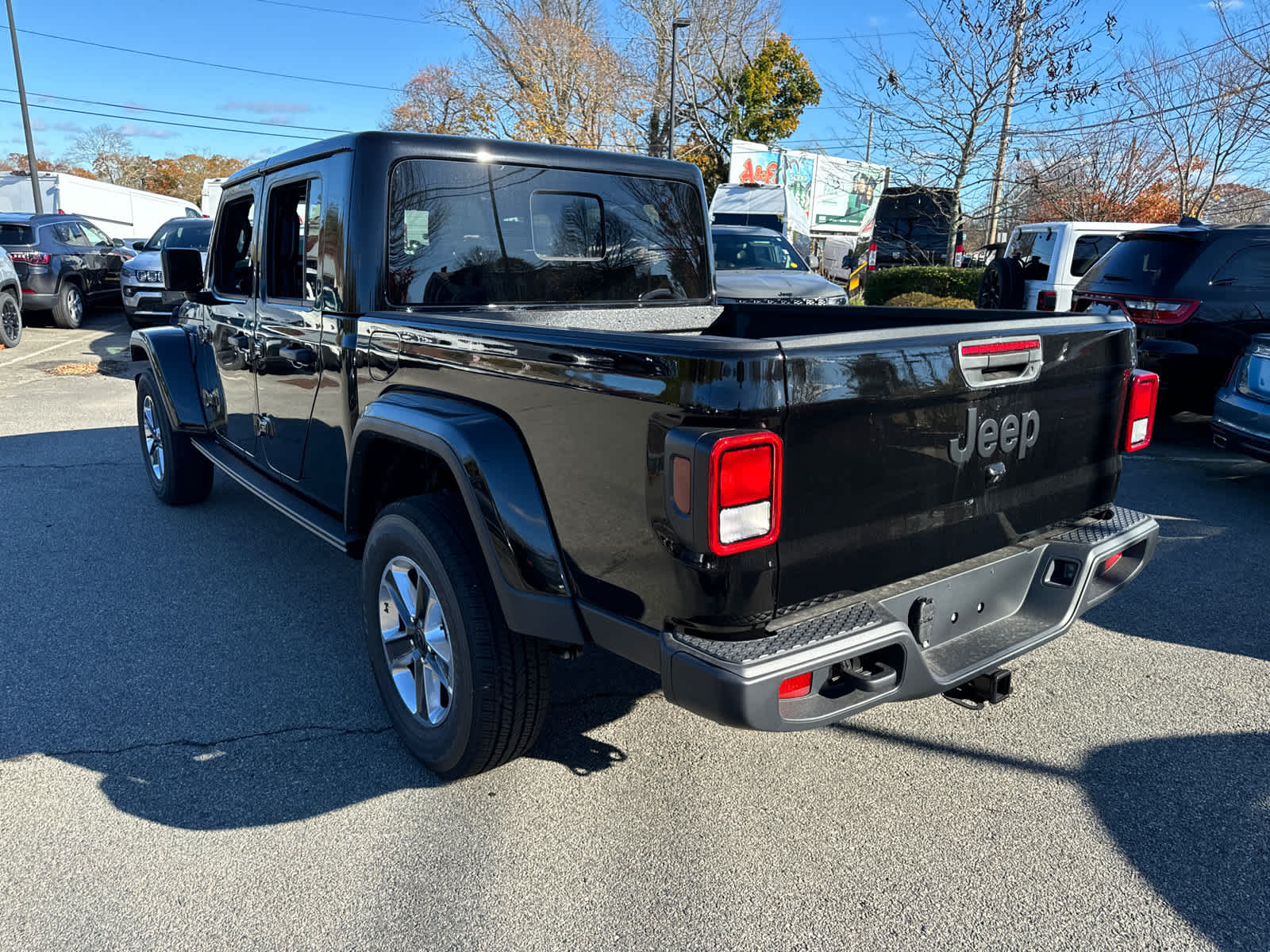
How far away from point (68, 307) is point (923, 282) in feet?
52.0

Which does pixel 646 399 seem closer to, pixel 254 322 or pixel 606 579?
pixel 606 579

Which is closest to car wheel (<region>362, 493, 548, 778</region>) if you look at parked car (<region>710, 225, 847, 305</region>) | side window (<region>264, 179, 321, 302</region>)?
side window (<region>264, 179, 321, 302</region>)

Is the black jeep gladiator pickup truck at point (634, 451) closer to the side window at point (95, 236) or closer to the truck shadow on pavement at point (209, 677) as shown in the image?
the truck shadow on pavement at point (209, 677)

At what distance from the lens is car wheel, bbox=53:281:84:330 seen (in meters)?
14.4

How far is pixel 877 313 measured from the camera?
12.1ft

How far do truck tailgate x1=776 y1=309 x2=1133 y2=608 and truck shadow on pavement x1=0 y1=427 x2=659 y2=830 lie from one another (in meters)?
1.28

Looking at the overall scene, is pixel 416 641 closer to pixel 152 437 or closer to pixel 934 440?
pixel 934 440

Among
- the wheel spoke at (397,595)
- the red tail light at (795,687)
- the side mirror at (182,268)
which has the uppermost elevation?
the side mirror at (182,268)

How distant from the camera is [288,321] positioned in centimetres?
377

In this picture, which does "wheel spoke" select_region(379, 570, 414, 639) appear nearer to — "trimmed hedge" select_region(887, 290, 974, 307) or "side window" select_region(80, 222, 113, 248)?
"trimmed hedge" select_region(887, 290, 974, 307)

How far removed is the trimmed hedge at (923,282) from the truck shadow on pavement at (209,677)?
15.2m

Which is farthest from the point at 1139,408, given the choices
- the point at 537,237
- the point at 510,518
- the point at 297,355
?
the point at 297,355

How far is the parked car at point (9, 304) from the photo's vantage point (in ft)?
40.3

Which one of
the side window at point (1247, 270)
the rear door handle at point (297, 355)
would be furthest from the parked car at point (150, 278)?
the side window at point (1247, 270)
